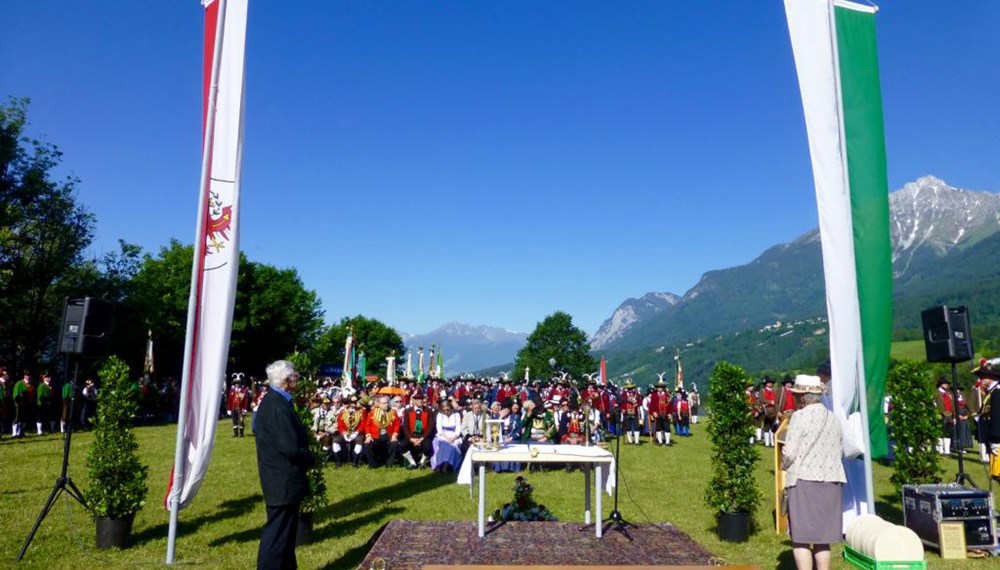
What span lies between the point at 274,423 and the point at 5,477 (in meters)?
9.98

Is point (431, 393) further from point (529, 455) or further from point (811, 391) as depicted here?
point (811, 391)

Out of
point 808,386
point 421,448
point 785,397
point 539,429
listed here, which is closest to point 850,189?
point 808,386

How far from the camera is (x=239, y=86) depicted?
765cm

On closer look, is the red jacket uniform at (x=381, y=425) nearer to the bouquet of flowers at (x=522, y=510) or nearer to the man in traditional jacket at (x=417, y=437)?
the man in traditional jacket at (x=417, y=437)

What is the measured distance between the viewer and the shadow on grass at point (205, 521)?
8.15 m

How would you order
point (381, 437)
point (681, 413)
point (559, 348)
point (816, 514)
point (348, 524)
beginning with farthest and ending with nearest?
point (559, 348)
point (681, 413)
point (381, 437)
point (348, 524)
point (816, 514)

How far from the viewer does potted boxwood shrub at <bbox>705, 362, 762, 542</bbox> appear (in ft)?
26.9

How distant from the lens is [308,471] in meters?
8.08

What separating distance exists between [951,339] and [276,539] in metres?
8.07

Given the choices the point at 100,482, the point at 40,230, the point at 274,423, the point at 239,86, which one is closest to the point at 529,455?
the point at 274,423

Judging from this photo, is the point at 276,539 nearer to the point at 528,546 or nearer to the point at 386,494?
the point at 528,546

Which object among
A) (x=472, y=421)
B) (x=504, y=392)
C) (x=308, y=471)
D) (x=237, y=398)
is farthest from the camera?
(x=504, y=392)

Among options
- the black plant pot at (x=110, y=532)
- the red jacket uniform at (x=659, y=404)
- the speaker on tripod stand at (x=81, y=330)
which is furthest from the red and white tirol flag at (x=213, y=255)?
the red jacket uniform at (x=659, y=404)

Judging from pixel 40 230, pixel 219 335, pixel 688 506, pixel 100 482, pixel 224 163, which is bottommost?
pixel 688 506
